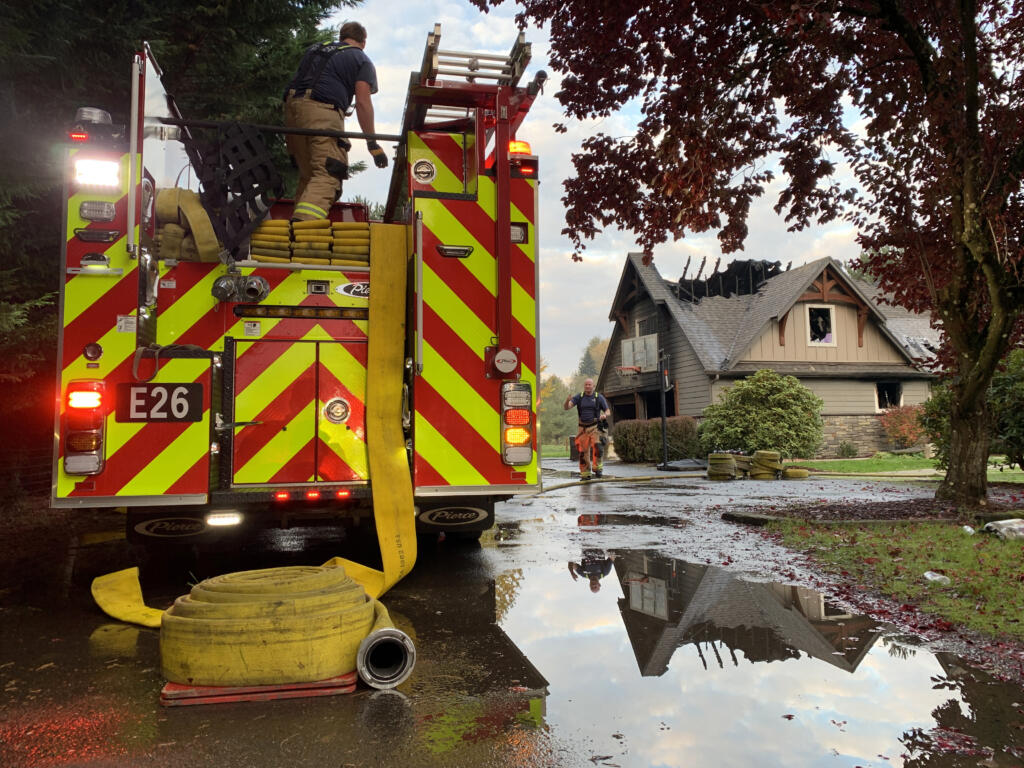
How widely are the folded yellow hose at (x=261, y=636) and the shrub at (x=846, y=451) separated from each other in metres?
24.6

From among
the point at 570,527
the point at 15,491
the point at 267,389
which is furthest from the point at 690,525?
the point at 15,491

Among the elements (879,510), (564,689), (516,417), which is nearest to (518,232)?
(516,417)

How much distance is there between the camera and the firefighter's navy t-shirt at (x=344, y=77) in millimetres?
6113

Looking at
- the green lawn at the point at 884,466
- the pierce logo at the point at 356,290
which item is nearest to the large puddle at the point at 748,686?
the pierce logo at the point at 356,290

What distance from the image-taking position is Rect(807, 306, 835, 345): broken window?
26.5 meters

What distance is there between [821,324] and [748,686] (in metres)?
25.5

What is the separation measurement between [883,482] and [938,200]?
7.27 meters

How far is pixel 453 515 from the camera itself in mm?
5438

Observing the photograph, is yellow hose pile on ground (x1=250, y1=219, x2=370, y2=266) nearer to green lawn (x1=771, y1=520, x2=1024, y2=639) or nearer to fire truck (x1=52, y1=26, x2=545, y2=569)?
fire truck (x1=52, y1=26, x2=545, y2=569)

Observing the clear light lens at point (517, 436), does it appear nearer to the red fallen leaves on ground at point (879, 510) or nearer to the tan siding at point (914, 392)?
the red fallen leaves on ground at point (879, 510)

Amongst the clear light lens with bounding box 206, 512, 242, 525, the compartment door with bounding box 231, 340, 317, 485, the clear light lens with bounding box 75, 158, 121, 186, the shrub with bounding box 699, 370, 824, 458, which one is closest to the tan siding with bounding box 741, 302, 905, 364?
the shrub with bounding box 699, 370, 824, 458

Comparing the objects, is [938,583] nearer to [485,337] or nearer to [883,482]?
[485,337]

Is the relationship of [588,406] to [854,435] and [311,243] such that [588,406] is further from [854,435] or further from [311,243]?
[854,435]

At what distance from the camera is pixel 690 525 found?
8.26 m
